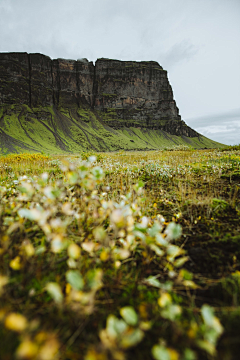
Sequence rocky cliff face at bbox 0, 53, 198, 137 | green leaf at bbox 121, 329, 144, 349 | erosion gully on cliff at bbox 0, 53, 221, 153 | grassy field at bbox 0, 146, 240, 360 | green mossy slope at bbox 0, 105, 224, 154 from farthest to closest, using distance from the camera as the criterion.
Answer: rocky cliff face at bbox 0, 53, 198, 137 < erosion gully on cliff at bbox 0, 53, 221, 153 < green mossy slope at bbox 0, 105, 224, 154 < grassy field at bbox 0, 146, 240, 360 < green leaf at bbox 121, 329, 144, 349

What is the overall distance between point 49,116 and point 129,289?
10025cm

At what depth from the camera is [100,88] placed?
106312mm

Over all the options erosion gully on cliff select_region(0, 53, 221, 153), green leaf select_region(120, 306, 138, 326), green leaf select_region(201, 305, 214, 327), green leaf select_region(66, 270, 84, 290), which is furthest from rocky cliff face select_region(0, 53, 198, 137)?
green leaf select_region(201, 305, 214, 327)

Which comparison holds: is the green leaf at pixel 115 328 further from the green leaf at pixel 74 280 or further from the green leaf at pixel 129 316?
the green leaf at pixel 74 280

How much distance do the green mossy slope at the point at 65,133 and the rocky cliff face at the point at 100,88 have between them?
5.47m

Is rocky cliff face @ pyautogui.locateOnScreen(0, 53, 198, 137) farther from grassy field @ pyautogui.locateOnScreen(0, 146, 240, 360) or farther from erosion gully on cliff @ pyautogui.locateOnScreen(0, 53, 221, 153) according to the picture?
grassy field @ pyautogui.locateOnScreen(0, 146, 240, 360)

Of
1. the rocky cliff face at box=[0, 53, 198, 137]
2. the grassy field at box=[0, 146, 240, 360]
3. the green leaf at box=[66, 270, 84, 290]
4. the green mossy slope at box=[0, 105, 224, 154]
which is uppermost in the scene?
the rocky cliff face at box=[0, 53, 198, 137]

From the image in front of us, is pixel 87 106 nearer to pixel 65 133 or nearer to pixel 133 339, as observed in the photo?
pixel 65 133

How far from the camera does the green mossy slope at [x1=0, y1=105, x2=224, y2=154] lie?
6706 centimetres

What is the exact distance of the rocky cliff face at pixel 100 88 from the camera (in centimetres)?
8456

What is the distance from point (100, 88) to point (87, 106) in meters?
15.7

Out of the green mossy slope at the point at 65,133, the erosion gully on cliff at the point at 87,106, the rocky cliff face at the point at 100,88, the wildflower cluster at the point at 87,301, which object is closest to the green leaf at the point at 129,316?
the wildflower cluster at the point at 87,301

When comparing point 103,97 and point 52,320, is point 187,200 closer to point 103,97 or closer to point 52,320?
point 52,320

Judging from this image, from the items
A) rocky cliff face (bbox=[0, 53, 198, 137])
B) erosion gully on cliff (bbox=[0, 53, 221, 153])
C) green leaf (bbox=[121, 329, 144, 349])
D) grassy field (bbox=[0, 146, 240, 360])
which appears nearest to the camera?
green leaf (bbox=[121, 329, 144, 349])
